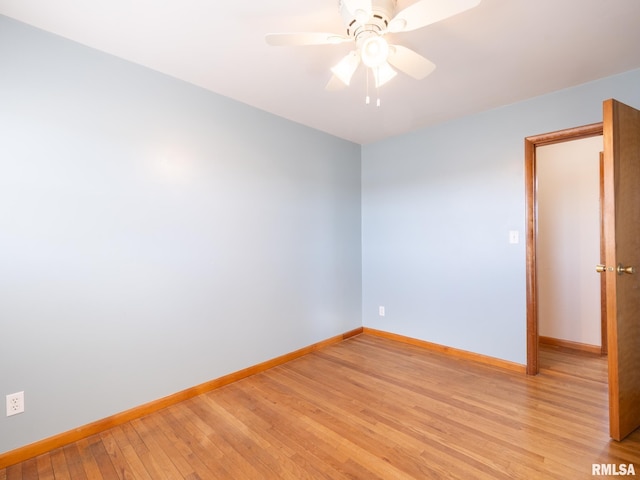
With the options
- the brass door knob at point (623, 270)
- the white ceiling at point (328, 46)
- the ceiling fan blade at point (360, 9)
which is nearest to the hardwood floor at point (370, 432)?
the brass door knob at point (623, 270)

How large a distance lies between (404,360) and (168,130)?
281 cm

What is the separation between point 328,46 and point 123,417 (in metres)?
2.66

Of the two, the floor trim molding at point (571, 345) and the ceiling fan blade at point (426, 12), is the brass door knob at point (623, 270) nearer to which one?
the ceiling fan blade at point (426, 12)

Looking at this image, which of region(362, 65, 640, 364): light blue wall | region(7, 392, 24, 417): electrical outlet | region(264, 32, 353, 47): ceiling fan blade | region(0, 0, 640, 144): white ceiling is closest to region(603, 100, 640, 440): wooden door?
region(0, 0, 640, 144): white ceiling

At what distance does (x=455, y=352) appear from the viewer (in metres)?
3.06

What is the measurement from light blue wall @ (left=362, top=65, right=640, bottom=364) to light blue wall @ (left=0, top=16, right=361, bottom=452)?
1105 mm

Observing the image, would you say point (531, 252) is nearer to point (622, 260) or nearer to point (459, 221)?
point (459, 221)

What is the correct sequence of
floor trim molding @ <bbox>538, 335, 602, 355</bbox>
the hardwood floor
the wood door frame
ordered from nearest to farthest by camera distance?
the hardwood floor < the wood door frame < floor trim molding @ <bbox>538, 335, 602, 355</bbox>

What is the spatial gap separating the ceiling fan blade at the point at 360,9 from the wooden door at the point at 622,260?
1470 millimetres

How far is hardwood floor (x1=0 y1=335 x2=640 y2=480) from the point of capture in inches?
62.7

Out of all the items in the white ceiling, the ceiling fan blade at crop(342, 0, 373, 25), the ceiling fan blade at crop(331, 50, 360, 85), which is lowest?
the ceiling fan blade at crop(331, 50, 360, 85)

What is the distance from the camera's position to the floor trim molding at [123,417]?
1.67 metres

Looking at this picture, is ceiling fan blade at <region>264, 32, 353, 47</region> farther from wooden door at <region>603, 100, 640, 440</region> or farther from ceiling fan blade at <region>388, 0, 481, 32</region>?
wooden door at <region>603, 100, 640, 440</region>

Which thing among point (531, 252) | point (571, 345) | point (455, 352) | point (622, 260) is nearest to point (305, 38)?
point (622, 260)
